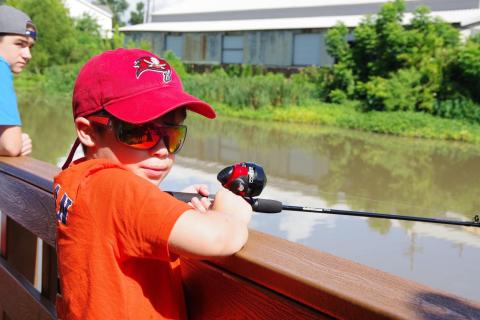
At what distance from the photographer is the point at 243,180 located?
3.92 feet

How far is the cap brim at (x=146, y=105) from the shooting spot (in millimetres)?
1159

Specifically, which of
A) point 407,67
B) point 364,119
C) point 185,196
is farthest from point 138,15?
point 185,196

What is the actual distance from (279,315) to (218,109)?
1649 cm

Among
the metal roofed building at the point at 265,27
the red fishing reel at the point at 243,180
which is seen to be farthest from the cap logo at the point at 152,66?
the metal roofed building at the point at 265,27

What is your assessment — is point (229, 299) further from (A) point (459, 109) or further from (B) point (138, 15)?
(B) point (138, 15)

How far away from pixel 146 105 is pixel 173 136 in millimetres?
117

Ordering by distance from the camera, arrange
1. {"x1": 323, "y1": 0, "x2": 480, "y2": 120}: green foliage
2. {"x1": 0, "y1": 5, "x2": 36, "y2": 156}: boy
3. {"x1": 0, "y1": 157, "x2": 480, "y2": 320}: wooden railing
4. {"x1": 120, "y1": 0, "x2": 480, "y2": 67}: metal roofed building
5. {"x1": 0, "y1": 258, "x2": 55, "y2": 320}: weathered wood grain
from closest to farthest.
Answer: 1. {"x1": 0, "y1": 157, "x2": 480, "y2": 320}: wooden railing
2. {"x1": 0, "y1": 258, "x2": 55, "y2": 320}: weathered wood grain
3. {"x1": 0, "y1": 5, "x2": 36, "y2": 156}: boy
4. {"x1": 323, "y1": 0, "x2": 480, "y2": 120}: green foliage
5. {"x1": 120, "y1": 0, "x2": 480, "y2": 67}: metal roofed building

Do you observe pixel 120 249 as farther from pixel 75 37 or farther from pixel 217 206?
pixel 75 37

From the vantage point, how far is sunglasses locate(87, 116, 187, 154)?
1.20 meters

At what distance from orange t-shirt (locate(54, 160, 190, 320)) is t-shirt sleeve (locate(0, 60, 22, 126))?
121cm

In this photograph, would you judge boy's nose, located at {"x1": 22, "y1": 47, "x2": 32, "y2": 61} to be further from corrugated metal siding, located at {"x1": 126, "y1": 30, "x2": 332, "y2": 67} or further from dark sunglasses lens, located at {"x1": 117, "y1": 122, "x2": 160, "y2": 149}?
corrugated metal siding, located at {"x1": 126, "y1": 30, "x2": 332, "y2": 67}

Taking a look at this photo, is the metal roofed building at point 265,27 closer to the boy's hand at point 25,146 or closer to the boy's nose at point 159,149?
the boy's hand at point 25,146

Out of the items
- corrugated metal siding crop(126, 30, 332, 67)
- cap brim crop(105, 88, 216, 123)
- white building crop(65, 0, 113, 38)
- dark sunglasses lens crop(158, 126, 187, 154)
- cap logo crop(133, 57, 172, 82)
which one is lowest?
dark sunglasses lens crop(158, 126, 187, 154)

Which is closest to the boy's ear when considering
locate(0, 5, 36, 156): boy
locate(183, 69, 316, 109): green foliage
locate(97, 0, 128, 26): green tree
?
locate(0, 5, 36, 156): boy
